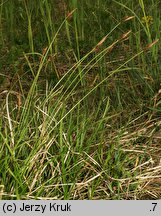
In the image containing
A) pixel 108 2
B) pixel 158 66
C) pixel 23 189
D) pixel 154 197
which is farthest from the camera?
pixel 108 2

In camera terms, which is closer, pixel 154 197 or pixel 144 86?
pixel 154 197

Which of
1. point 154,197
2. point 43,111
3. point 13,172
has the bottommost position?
point 154,197

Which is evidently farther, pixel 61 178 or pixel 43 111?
pixel 43 111

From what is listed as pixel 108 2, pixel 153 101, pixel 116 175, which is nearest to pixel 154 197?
pixel 116 175

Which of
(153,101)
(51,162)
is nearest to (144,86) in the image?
(153,101)

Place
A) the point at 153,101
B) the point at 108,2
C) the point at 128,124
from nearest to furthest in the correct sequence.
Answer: the point at 128,124 < the point at 153,101 < the point at 108,2

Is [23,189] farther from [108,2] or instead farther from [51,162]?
[108,2]

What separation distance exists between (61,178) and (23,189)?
16 centimetres

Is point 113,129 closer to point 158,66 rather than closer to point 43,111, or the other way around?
point 43,111

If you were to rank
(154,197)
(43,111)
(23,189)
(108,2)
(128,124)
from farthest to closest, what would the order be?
(108,2) < (128,124) < (43,111) < (154,197) < (23,189)

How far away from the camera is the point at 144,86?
8.23ft

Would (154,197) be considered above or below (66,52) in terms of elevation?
below

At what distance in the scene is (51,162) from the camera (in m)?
1.86

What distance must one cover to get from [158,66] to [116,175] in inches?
36.2
